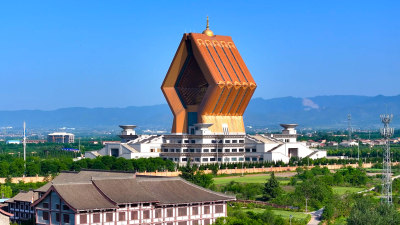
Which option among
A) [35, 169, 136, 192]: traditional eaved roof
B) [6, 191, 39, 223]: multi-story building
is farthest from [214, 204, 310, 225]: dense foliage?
[6, 191, 39, 223]: multi-story building

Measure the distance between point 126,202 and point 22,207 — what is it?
11.0m

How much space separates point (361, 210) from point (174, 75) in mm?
59962

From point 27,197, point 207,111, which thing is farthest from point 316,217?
point 207,111

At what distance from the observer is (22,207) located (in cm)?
5456

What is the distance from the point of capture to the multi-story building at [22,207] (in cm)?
5372

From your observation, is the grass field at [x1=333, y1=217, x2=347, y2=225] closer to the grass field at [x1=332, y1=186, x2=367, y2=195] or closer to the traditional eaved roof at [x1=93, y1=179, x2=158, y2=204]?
the grass field at [x1=332, y1=186, x2=367, y2=195]

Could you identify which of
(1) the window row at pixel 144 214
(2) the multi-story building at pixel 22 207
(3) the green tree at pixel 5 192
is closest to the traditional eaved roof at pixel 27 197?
(2) the multi-story building at pixel 22 207

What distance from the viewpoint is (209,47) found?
108 m

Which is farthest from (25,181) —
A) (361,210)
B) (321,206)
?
(361,210)

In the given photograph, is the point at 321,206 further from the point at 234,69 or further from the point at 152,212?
the point at 234,69

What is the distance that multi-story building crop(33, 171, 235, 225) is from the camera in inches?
1806

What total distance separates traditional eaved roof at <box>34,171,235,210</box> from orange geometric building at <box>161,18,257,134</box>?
53.6 metres

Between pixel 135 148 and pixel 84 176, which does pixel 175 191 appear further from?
pixel 135 148

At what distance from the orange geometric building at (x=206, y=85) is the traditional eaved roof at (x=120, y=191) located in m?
53.6
